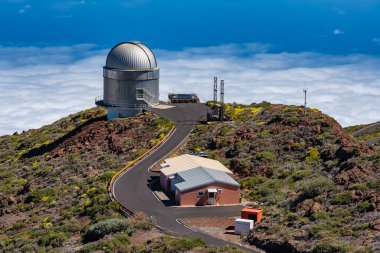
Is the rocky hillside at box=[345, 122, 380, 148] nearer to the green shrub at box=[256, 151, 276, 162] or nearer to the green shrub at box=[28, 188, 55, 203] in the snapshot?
the green shrub at box=[256, 151, 276, 162]

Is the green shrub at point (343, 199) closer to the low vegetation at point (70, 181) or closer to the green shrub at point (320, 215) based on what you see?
the green shrub at point (320, 215)

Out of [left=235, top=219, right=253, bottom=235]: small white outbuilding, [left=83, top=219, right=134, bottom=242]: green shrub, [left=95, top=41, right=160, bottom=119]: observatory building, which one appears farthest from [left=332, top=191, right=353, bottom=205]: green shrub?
[left=95, top=41, right=160, bottom=119]: observatory building

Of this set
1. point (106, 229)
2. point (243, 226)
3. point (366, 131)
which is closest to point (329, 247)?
point (243, 226)

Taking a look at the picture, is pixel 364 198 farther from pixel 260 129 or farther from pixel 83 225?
pixel 260 129

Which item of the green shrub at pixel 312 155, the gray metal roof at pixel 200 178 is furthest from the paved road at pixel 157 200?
the green shrub at pixel 312 155

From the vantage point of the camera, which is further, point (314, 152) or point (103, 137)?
point (103, 137)

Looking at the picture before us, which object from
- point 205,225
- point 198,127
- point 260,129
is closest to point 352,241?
point 205,225
